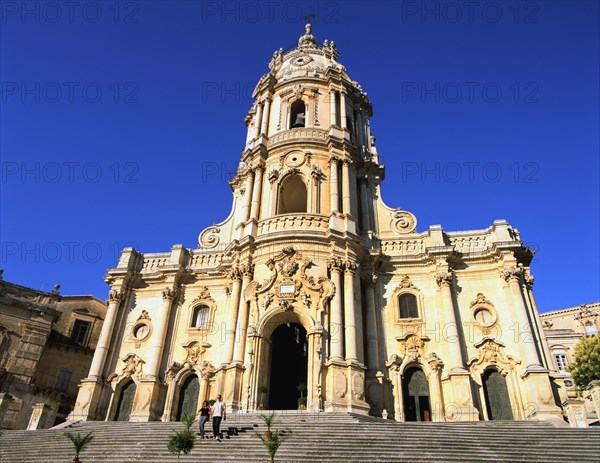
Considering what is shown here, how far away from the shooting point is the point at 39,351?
29.0m

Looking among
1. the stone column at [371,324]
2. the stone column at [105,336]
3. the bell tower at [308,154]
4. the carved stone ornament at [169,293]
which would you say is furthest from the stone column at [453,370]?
the stone column at [105,336]

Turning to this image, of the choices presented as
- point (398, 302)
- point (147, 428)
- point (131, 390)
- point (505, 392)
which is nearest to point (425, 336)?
point (398, 302)

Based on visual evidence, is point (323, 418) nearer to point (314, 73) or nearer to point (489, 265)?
point (489, 265)

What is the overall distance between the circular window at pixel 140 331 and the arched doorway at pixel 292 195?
10076mm

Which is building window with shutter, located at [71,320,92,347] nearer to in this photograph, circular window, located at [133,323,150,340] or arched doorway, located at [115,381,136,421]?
circular window, located at [133,323,150,340]

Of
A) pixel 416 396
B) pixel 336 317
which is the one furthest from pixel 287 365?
pixel 416 396

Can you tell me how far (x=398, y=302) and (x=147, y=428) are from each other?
44.6 ft

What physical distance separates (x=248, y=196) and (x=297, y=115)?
763 cm

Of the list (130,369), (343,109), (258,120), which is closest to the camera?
(130,369)

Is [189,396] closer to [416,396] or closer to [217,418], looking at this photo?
[217,418]

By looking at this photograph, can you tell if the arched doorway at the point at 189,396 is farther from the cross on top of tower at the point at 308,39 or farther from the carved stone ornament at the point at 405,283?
the cross on top of tower at the point at 308,39

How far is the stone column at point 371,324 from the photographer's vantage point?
22719 millimetres

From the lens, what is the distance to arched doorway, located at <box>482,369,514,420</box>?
21.2 m

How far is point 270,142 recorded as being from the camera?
29.5 meters
